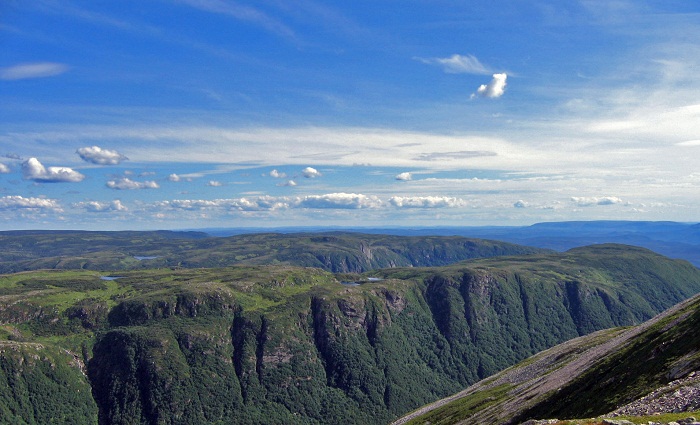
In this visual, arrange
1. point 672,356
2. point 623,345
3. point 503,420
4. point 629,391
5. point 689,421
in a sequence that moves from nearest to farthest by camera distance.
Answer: point 689,421, point 629,391, point 672,356, point 503,420, point 623,345

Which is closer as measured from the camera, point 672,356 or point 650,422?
point 650,422

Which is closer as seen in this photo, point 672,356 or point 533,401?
point 672,356

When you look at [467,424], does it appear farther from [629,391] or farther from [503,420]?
[629,391]

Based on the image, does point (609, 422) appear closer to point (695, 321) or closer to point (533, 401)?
point (695, 321)

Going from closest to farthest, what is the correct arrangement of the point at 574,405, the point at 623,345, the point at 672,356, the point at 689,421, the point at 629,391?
the point at 689,421 < the point at 629,391 < the point at 672,356 < the point at 574,405 < the point at 623,345

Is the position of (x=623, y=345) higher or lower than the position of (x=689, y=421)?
lower

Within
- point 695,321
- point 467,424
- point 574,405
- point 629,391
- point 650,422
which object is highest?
point 650,422

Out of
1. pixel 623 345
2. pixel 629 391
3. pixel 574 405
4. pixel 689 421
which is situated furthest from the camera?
pixel 623 345

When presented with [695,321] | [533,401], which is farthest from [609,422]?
[533,401]

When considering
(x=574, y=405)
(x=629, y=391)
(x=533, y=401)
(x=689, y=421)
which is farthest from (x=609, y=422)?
(x=533, y=401)
